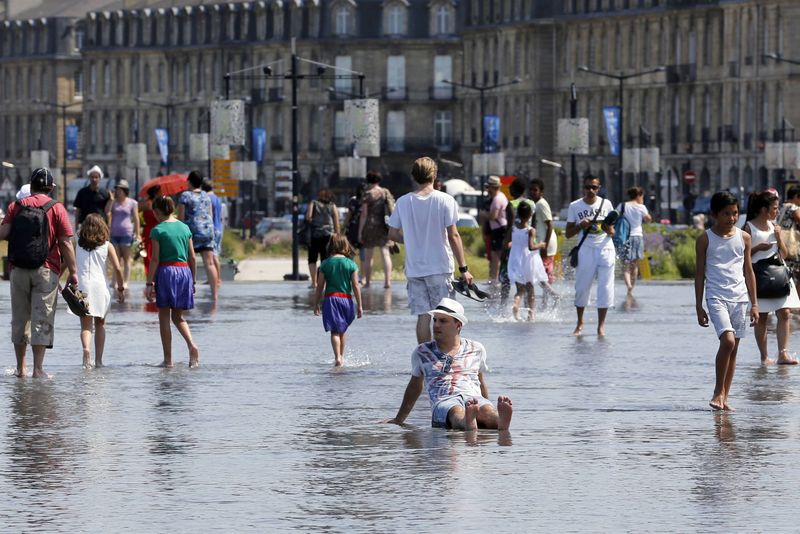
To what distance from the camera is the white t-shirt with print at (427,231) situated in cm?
1892

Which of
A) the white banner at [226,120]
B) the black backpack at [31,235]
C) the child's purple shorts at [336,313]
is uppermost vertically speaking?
the white banner at [226,120]

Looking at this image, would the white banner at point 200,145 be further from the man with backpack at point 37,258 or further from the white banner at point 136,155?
the man with backpack at point 37,258

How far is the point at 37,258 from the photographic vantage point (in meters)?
20.0

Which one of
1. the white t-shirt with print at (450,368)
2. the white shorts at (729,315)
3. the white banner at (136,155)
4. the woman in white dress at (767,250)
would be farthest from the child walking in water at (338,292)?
the white banner at (136,155)

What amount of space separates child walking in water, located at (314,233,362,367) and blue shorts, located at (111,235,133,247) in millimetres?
12046

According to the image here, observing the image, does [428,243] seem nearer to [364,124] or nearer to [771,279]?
[771,279]

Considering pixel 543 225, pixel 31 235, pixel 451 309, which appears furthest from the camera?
pixel 543 225

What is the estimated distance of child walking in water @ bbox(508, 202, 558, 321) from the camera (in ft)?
93.3

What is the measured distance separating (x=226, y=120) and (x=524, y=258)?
113ft

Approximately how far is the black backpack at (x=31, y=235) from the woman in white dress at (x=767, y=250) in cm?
519

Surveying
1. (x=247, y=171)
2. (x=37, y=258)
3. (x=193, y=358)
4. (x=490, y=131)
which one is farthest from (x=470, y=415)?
(x=490, y=131)

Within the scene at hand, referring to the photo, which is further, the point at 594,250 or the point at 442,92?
the point at 442,92

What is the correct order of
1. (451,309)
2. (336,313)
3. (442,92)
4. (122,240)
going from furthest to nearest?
1. (442,92)
2. (122,240)
3. (336,313)
4. (451,309)

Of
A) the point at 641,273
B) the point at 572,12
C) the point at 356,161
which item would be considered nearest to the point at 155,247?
the point at 641,273
